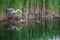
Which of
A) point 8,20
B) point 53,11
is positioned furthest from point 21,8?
point 53,11

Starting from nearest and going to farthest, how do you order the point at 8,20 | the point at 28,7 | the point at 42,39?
1. the point at 42,39
2. the point at 8,20
3. the point at 28,7

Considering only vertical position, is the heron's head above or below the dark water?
above

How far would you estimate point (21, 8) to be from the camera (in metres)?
4.77

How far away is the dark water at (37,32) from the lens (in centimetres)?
404

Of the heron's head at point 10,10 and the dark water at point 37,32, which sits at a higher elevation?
the heron's head at point 10,10

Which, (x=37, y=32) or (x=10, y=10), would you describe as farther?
(x=10, y=10)

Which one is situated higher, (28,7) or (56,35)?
(28,7)

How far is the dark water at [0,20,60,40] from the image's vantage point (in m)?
4.04

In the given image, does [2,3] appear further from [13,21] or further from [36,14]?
[36,14]

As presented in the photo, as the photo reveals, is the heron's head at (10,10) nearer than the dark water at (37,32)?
No

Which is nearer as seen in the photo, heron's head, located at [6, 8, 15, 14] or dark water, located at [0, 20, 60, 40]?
dark water, located at [0, 20, 60, 40]

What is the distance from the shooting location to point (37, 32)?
4359mm

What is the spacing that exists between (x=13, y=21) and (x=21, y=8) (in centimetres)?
43

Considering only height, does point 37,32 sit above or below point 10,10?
below
